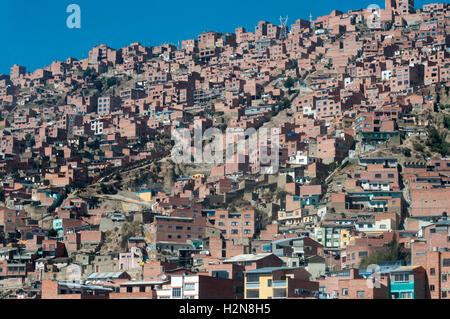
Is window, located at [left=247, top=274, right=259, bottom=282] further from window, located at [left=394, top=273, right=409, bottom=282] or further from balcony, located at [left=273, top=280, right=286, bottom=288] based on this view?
window, located at [left=394, top=273, right=409, bottom=282]

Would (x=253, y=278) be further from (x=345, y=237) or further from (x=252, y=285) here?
(x=345, y=237)

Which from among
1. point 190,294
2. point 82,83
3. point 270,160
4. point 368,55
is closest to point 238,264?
point 190,294

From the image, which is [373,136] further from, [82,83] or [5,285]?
[82,83]

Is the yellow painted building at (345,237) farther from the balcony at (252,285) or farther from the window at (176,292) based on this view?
the window at (176,292)

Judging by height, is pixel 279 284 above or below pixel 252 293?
above

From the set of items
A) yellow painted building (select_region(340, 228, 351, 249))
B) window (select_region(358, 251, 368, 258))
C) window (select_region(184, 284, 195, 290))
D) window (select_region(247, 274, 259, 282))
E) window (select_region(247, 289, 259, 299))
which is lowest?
window (select_region(247, 289, 259, 299))

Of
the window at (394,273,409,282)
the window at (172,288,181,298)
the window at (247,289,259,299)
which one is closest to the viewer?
the window at (394,273,409,282)

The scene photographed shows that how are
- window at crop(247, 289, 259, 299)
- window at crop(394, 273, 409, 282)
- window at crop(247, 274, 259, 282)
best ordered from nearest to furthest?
window at crop(394, 273, 409, 282) < window at crop(247, 289, 259, 299) < window at crop(247, 274, 259, 282)

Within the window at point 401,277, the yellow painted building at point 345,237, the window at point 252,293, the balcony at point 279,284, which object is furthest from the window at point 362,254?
the window at point 401,277

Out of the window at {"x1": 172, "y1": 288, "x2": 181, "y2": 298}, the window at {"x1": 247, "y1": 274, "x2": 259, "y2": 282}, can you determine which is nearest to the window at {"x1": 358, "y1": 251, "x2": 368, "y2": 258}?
the window at {"x1": 247, "y1": 274, "x2": 259, "y2": 282}

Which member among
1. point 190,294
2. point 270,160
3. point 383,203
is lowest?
point 190,294

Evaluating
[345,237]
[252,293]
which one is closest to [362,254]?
[345,237]
